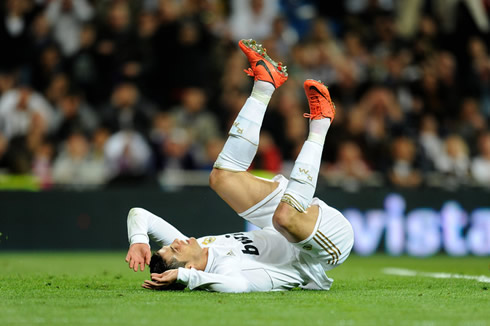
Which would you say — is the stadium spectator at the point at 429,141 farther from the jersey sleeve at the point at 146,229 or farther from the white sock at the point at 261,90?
the jersey sleeve at the point at 146,229

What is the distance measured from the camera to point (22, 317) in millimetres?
4852

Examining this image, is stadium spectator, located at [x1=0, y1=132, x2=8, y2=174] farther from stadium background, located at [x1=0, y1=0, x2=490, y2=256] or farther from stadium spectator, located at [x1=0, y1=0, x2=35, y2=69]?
stadium spectator, located at [x1=0, y1=0, x2=35, y2=69]

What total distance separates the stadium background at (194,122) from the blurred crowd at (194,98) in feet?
0.08

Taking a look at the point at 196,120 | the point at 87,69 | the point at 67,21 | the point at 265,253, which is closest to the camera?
the point at 265,253

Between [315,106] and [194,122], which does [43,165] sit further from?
[315,106]

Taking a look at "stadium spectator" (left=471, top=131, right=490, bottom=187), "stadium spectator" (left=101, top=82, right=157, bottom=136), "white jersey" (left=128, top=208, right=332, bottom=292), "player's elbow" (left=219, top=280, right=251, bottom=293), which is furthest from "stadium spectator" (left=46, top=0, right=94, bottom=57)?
"player's elbow" (left=219, top=280, right=251, bottom=293)

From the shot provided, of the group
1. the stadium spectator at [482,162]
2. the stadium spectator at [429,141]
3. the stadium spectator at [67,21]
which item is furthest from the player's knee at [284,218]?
the stadium spectator at [67,21]

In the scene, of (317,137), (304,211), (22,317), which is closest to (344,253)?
(304,211)

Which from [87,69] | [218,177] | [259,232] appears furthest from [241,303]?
[87,69]

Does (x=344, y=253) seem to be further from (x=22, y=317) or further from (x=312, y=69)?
(x=312, y=69)

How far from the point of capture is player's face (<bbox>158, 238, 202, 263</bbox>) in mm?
6234

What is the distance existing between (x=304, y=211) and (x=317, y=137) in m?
0.65

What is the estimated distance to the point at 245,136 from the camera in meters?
6.62

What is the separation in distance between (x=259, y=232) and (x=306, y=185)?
2.42ft
